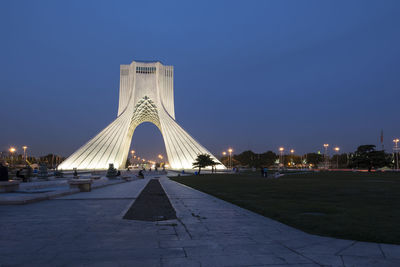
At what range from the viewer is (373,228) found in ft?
15.4

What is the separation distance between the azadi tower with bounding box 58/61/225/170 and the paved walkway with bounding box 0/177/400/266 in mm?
39727

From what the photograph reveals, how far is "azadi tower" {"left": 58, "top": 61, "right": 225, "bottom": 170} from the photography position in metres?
45.2

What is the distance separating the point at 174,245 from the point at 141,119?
205 ft

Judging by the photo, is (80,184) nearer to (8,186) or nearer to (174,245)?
(8,186)

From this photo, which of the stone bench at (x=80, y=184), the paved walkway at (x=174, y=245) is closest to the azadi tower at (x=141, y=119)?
the stone bench at (x=80, y=184)

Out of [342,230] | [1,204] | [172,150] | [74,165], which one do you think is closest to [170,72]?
[172,150]

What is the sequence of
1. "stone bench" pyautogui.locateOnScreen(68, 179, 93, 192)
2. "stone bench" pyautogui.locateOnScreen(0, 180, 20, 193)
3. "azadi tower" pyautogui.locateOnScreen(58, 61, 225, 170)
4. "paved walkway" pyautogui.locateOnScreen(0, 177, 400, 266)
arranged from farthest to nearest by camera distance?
1. "azadi tower" pyautogui.locateOnScreen(58, 61, 225, 170)
2. "stone bench" pyautogui.locateOnScreen(68, 179, 93, 192)
3. "stone bench" pyautogui.locateOnScreen(0, 180, 20, 193)
4. "paved walkway" pyautogui.locateOnScreen(0, 177, 400, 266)

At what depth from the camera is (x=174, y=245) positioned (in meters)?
3.74

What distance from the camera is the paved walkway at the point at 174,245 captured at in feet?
10.2

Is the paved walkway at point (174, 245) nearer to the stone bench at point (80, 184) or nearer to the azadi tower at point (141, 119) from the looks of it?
the stone bench at point (80, 184)

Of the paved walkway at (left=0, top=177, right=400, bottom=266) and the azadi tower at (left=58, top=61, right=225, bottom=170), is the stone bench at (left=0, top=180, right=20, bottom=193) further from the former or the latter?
the azadi tower at (left=58, top=61, right=225, bottom=170)

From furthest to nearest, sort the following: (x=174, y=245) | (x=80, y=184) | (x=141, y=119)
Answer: (x=141, y=119) < (x=80, y=184) < (x=174, y=245)

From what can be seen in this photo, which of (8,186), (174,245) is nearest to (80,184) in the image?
(8,186)

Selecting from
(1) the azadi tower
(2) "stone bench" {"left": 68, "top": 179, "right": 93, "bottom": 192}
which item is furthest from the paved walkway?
(1) the azadi tower
